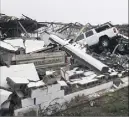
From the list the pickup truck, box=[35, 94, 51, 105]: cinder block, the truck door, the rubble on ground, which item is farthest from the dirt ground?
the truck door

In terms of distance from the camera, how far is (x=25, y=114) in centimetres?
593

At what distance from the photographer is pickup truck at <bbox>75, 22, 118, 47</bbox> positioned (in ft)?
44.2

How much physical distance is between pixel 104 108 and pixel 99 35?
25.5ft

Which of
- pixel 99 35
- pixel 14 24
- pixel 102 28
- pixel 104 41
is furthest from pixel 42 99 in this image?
pixel 14 24

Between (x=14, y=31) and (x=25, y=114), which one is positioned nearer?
(x=25, y=114)

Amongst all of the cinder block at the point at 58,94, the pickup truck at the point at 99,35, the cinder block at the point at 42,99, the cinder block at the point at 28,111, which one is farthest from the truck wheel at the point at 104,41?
the cinder block at the point at 28,111

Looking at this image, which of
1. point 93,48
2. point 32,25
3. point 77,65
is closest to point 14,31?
A: point 32,25

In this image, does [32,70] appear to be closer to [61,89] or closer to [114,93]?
[61,89]

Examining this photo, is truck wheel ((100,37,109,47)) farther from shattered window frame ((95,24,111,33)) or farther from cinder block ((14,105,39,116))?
cinder block ((14,105,39,116))

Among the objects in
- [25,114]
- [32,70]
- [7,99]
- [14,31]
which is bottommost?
[25,114]

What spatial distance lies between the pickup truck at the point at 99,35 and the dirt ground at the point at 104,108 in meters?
6.64

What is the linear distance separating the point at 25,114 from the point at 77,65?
3.69 metres

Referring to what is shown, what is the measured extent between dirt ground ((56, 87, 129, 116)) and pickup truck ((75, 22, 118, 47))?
664 cm

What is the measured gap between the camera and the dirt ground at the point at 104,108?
616 cm
